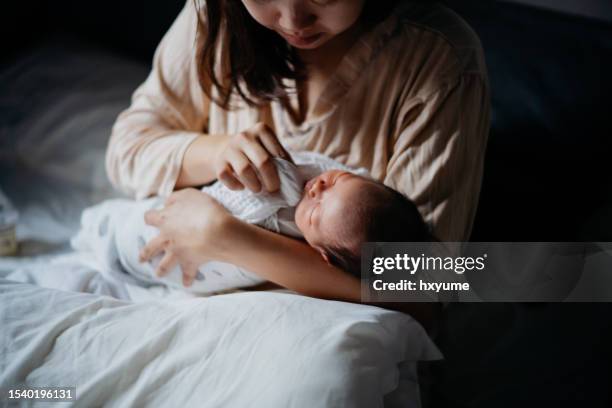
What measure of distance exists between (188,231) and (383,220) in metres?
0.31

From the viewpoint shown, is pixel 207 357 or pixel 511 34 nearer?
pixel 207 357

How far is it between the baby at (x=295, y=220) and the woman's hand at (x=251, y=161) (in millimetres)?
21

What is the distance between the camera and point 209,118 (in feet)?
3.99

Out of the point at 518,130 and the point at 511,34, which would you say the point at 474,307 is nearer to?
the point at 518,130

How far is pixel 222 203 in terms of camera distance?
1001mm

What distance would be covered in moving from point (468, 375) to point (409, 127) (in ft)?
1.38

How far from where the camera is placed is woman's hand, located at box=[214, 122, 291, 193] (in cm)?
90

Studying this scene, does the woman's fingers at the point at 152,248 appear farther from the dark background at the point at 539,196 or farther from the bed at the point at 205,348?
the dark background at the point at 539,196

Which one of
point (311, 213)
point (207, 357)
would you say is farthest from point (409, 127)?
point (207, 357)

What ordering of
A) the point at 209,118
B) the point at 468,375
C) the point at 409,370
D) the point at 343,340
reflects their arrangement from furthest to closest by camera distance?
1. the point at 209,118
2. the point at 468,375
3. the point at 409,370
4. the point at 343,340

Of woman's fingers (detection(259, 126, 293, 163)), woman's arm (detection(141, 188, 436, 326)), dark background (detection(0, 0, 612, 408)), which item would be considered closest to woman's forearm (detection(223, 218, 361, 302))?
woman's arm (detection(141, 188, 436, 326))

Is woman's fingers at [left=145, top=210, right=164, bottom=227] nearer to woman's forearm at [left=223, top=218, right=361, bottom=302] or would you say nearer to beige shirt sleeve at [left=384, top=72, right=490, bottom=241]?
woman's forearm at [left=223, top=218, right=361, bottom=302]

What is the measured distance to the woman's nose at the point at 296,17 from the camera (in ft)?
2.74

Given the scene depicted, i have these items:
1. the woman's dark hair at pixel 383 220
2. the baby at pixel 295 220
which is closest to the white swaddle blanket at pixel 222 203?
the baby at pixel 295 220
